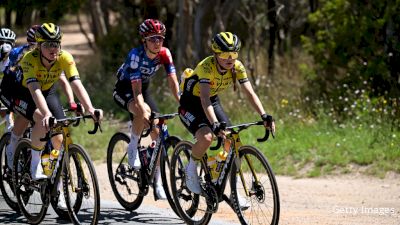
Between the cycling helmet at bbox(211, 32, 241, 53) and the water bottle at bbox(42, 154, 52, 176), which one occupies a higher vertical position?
the cycling helmet at bbox(211, 32, 241, 53)

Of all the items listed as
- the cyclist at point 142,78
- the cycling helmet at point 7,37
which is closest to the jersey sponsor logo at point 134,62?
the cyclist at point 142,78

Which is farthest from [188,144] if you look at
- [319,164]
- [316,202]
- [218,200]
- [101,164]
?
[101,164]

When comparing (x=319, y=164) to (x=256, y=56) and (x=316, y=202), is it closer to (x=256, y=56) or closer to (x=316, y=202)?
(x=316, y=202)

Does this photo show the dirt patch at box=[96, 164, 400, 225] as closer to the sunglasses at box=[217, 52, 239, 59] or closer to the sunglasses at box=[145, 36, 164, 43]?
the sunglasses at box=[217, 52, 239, 59]

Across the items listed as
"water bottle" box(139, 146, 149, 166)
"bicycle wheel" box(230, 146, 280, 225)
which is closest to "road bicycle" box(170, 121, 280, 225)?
"bicycle wheel" box(230, 146, 280, 225)

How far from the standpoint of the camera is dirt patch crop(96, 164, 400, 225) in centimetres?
939

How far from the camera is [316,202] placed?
10.7 m

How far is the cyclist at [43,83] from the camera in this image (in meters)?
8.88

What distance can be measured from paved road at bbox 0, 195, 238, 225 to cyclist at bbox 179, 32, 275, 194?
31.3 inches

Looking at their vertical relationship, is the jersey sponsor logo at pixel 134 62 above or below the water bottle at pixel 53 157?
above

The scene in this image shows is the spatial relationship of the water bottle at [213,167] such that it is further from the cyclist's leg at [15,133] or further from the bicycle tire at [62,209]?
the cyclist's leg at [15,133]

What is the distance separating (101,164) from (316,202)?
4501 millimetres

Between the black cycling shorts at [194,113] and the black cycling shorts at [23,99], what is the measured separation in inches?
48.1

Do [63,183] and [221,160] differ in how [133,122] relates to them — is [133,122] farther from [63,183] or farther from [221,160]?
[221,160]
